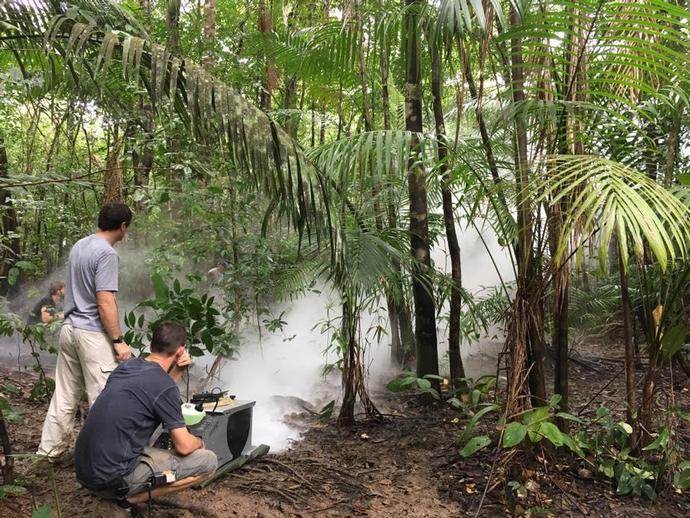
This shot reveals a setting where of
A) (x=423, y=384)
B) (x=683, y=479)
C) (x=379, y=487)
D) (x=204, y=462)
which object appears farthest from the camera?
(x=423, y=384)

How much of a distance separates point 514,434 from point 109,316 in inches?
96.6

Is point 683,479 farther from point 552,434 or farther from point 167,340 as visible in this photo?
point 167,340

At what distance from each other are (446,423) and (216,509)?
6.83ft

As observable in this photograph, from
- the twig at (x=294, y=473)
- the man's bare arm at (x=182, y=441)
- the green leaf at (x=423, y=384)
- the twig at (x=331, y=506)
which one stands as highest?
the man's bare arm at (x=182, y=441)

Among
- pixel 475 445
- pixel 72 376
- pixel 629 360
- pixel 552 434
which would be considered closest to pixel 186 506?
pixel 72 376

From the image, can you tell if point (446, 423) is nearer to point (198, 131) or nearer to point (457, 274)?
point (457, 274)

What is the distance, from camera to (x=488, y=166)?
3.52 meters

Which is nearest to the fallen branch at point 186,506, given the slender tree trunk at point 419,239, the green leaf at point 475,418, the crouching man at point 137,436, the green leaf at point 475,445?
the crouching man at point 137,436

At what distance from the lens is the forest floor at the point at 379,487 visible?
3109mm

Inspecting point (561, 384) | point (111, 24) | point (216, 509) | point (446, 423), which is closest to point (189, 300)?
point (216, 509)

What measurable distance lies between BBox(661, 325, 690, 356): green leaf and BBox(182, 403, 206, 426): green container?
2.66 metres

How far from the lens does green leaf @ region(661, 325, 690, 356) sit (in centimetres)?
309

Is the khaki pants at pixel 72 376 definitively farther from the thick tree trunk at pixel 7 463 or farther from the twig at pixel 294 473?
the twig at pixel 294 473

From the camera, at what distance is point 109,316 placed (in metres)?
3.31
